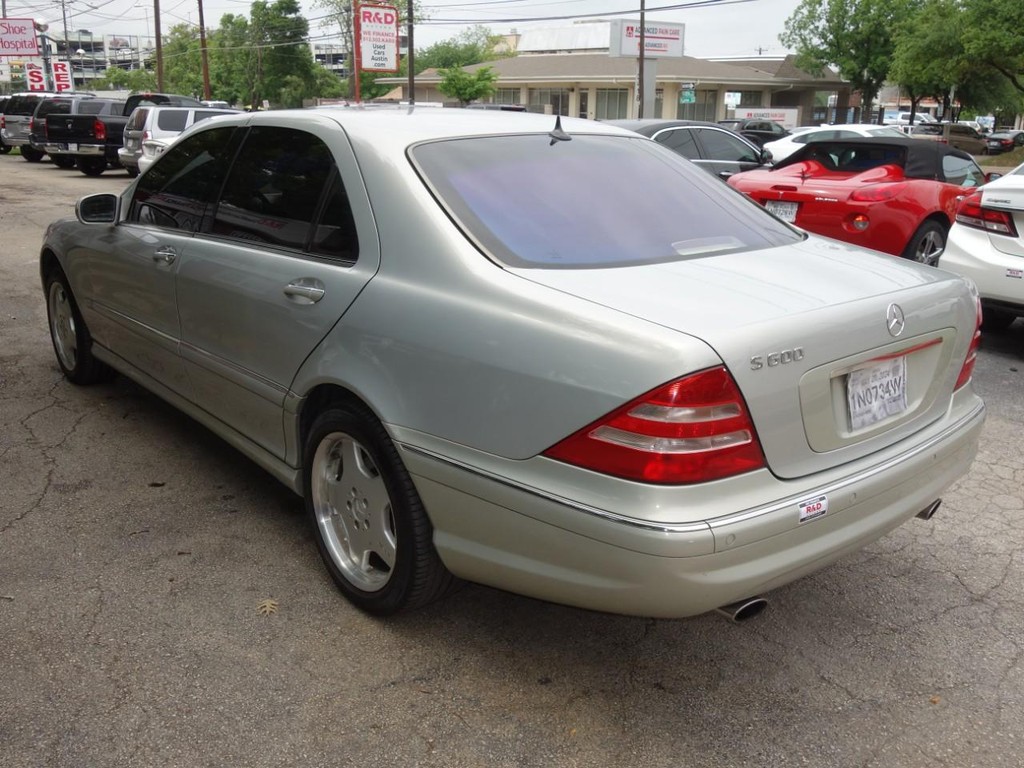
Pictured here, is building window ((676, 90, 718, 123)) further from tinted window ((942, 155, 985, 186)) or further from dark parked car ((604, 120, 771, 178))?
tinted window ((942, 155, 985, 186))

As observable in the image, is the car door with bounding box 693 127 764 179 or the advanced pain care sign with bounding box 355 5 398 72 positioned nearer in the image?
the car door with bounding box 693 127 764 179

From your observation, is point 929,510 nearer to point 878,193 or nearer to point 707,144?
Result: point 878,193

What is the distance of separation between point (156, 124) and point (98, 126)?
4286 mm

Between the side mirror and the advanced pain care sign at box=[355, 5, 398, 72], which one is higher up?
the advanced pain care sign at box=[355, 5, 398, 72]

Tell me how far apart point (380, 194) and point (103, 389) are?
10.7 feet

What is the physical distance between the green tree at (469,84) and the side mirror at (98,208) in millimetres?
51409

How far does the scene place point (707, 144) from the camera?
1182 centimetres

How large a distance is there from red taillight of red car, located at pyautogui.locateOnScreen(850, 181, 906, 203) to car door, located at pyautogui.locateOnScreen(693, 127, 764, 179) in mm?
3463

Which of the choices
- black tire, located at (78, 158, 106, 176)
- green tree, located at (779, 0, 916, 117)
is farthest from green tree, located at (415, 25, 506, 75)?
black tire, located at (78, 158, 106, 176)

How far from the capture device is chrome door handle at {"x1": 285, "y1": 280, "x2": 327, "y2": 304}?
3141 mm

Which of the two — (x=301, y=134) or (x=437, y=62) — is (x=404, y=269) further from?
(x=437, y=62)

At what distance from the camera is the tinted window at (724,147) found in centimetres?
1182

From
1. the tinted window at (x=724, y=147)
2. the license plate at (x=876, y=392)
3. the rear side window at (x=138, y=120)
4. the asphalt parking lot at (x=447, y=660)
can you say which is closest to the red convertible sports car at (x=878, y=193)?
the tinted window at (x=724, y=147)

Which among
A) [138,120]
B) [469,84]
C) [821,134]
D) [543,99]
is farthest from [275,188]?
[543,99]
